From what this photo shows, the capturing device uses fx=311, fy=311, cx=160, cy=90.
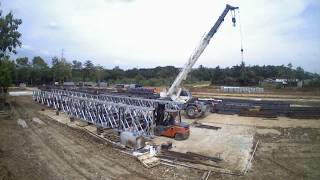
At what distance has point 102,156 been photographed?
16656 mm

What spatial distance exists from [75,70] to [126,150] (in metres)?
97.2

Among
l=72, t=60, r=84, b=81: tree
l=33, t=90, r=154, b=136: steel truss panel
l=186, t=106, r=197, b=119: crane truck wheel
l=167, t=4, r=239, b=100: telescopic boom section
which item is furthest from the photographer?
l=72, t=60, r=84, b=81: tree

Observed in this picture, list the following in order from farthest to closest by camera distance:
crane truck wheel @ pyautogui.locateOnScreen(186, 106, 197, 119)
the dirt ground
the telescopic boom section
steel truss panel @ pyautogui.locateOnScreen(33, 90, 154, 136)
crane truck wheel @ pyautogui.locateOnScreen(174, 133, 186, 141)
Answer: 1. crane truck wheel @ pyautogui.locateOnScreen(186, 106, 197, 119)
2. the telescopic boom section
3. steel truss panel @ pyautogui.locateOnScreen(33, 90, 154, 136)
4. crane truck wheel @ pyautogui.locateOnScreen(174, 133, 186, 141)
5. the dirt ground

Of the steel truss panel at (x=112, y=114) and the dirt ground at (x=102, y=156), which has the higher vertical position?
the steel truss panel at (x=112, y=114)

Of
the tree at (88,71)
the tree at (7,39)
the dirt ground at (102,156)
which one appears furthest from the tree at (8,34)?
the tree at (88,71)

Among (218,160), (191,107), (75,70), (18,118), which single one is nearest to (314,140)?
(218,160)

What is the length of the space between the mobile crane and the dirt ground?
4.04 meters

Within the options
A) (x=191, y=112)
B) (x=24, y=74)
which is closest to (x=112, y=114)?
(x=191, y=112)

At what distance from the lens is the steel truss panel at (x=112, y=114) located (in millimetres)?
20453

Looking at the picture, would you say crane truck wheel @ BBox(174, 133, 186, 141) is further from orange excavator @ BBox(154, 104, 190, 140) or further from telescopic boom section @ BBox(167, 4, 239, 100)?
telescopic boom section @ BBox(167, 4, 239, 100)

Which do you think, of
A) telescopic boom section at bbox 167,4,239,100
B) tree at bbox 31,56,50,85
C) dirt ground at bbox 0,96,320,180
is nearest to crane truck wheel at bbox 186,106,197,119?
telescopic boom section at bbox 167,4,239,100

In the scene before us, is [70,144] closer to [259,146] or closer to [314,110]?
[259,146]

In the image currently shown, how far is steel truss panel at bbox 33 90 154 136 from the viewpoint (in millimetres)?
20453

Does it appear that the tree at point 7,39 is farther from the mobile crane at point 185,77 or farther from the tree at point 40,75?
the tree at point 40,75
